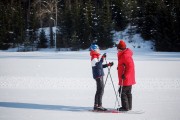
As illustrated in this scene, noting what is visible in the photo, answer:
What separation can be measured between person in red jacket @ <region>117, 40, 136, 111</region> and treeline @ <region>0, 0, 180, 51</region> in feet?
130

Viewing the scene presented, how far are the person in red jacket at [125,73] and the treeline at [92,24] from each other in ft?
130

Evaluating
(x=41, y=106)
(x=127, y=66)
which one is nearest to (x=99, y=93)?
(x=127, y=66)

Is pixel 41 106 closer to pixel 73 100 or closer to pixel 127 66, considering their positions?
pixel 73 100

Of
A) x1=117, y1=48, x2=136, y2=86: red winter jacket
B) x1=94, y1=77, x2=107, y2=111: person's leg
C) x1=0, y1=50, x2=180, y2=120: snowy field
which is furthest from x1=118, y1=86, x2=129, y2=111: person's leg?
x1=94, y1=77, x2=107, y2=111: person's leg

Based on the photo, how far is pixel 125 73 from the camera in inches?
339

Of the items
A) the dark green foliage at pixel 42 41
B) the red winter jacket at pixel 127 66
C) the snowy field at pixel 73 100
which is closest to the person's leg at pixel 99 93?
the snowy field at pixel 73 100

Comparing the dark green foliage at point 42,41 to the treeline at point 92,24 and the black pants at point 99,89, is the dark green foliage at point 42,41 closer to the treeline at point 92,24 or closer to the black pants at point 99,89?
the treeline at point 92,24

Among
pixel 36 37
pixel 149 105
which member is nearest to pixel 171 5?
pixel 36 37

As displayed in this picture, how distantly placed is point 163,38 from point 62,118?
1675 inches

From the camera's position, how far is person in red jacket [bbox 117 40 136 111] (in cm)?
861

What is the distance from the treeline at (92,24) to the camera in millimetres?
49897

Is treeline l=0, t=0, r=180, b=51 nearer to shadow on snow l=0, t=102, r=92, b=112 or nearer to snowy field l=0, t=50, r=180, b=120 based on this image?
snowy field l=0, t=50, r=180, b=120

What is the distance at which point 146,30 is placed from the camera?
5300 centimetres

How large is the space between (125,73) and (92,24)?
161 feet
